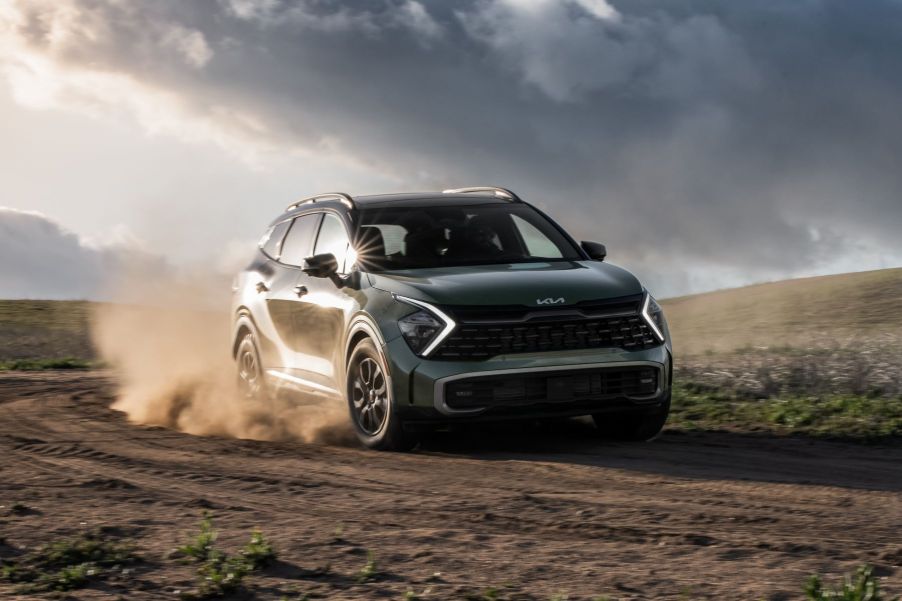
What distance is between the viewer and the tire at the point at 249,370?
37.1 ft

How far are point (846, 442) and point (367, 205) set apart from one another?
401 centimetres

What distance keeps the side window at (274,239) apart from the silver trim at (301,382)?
103 cm

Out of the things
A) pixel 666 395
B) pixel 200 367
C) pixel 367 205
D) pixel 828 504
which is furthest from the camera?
pixel 200 367

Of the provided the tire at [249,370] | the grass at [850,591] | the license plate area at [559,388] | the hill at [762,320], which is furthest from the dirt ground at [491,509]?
the hill at [762,320]

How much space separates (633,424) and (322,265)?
8.35ft

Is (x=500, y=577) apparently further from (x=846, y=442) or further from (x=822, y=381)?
(x=822, y=381)

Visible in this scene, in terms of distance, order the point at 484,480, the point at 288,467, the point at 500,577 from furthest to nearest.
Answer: the point at 288,467
the point at 484,480
the point at 500,577

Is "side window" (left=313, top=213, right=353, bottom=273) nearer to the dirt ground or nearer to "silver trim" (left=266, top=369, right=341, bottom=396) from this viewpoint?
"silver trim" (left=266, top=369, right=341, bottom=396)

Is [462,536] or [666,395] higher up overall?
[666,395]

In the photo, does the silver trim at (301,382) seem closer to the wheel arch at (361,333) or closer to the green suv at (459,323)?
the green suv at (459,323)

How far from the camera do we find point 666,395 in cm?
929

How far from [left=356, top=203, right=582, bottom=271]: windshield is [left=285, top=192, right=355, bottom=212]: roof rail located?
0.22m

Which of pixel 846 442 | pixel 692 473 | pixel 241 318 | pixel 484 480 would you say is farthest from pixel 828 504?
pixel 241 318

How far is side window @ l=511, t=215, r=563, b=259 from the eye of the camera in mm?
10195
